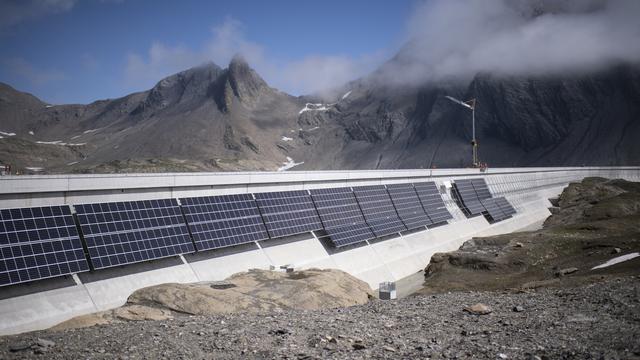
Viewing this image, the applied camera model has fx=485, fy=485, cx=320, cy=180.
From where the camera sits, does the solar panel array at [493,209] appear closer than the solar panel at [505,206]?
Yes

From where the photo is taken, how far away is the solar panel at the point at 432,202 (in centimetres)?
4769

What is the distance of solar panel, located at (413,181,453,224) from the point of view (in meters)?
47.7

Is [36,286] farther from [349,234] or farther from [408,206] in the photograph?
[408,206]

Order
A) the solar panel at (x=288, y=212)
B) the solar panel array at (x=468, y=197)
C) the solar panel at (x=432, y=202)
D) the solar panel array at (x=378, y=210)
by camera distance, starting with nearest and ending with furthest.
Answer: the solar panel at (x=288, y=212) < the solar panel array at (x=378, y=210) < the solar panel at (x=432, y=202) < the solar panel array at (x=468, y=197)

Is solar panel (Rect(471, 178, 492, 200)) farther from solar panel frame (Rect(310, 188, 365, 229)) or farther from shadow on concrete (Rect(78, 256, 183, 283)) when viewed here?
shadow on concrete (Rect(78, 256, 183, 283))

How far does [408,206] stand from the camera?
45406mm

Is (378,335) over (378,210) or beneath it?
beneath

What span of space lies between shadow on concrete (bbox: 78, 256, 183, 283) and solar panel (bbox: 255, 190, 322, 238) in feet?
Result: 24.7

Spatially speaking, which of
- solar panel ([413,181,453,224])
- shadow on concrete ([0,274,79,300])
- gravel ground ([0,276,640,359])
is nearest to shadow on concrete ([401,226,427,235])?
solar panel ([413,181,453,224])

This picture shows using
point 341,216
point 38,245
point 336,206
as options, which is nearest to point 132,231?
point 38,245

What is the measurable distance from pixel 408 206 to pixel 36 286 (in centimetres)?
3264

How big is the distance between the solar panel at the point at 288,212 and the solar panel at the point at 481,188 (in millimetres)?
33249

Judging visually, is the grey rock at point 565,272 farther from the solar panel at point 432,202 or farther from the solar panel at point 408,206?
the solar panel at point 432,202

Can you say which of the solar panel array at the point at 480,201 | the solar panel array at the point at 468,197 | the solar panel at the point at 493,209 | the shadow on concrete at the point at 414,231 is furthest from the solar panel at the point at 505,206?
the shadow on concrete at the point at 414,231
